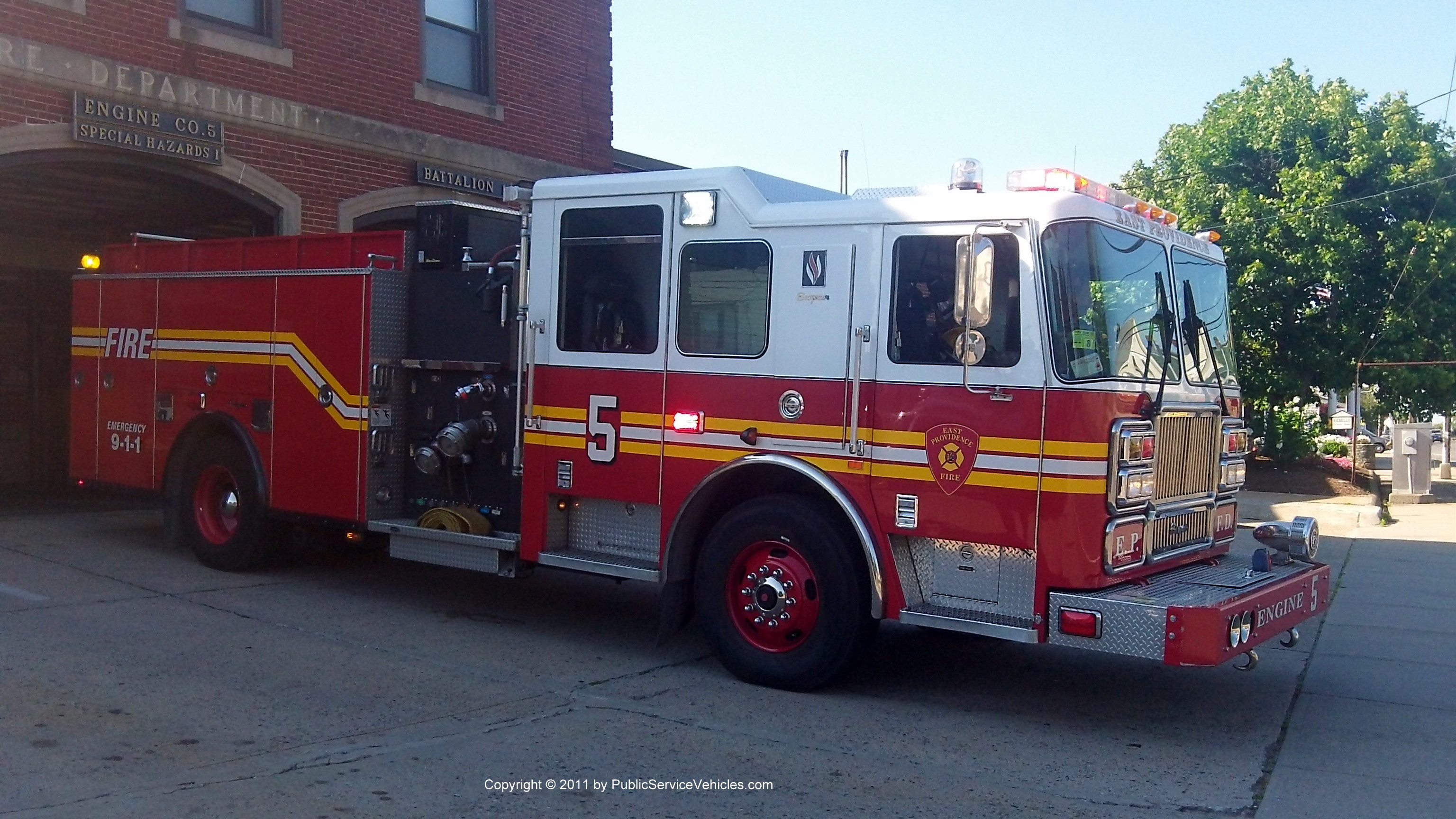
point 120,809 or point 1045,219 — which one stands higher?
point 1045,219

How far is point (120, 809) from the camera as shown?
4812 millimetres

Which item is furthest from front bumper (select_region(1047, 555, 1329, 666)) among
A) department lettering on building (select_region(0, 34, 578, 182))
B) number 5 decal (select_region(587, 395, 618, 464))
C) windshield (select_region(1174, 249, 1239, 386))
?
department lettering on building (select_region(0, 34, 578, 182))

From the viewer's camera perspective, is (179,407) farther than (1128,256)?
Yes

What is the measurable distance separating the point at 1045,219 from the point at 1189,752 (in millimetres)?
2639

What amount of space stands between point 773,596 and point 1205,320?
293cm

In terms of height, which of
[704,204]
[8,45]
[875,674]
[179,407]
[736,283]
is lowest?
[875,674]

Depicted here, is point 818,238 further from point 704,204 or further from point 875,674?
point 875,674

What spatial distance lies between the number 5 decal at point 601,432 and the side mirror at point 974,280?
225 cm

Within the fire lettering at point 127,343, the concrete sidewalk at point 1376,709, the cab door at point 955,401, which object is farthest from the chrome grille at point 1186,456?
the fire lettering at point 127,343

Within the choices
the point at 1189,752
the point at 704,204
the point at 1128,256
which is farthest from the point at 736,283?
the point at 1189,752

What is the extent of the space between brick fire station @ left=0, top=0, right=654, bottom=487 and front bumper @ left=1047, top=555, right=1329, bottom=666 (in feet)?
15.8

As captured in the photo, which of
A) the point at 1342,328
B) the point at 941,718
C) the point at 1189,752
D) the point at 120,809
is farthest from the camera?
the point at 1342,328

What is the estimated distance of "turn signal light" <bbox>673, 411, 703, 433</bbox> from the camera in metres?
7.05

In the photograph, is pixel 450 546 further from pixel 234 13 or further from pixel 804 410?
pixel 234 13
